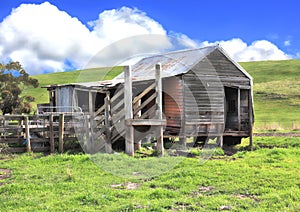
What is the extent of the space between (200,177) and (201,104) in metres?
9.07

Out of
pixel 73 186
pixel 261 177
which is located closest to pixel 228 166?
pixel 261 177

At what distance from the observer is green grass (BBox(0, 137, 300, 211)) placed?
309 inches

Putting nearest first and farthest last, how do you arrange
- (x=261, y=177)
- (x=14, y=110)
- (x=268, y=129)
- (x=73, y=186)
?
(x=73, y=186), (x=261, y=177), (x=268, y=129), (x=14, y=110)

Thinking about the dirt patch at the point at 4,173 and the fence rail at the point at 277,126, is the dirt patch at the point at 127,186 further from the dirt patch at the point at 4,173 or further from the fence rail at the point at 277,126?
the fence rail at the point at 277,126

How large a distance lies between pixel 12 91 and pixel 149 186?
118 ft

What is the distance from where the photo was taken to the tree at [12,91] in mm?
40500

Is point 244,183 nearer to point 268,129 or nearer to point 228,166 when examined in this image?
point 228,166

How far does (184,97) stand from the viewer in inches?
727

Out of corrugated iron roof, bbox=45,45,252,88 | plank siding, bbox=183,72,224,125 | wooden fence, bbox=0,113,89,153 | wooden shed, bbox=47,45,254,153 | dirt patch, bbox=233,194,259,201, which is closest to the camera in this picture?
dirt patch, bbox=233,194,259,201

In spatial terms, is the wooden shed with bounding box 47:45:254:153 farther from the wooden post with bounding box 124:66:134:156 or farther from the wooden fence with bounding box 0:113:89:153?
the wooden post with bounding box 124:66:134:156

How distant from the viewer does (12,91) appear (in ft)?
135

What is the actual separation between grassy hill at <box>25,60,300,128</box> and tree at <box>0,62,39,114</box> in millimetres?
7203

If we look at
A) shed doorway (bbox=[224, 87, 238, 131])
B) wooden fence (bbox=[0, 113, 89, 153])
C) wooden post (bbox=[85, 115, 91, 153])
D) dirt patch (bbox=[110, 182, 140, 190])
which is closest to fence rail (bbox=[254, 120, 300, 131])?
shed doorway (bbox=[224, 87, 238, 131])

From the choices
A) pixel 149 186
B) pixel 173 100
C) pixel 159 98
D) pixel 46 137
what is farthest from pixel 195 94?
pixel 149 186
